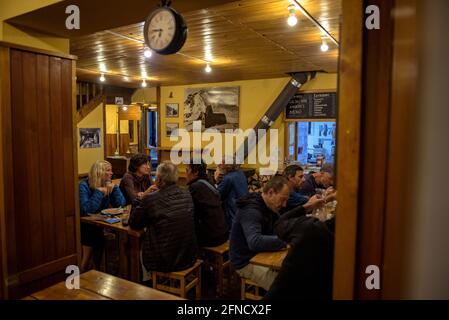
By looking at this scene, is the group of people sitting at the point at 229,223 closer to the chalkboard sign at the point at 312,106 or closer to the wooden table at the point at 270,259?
the wooden table at the point at 270,259

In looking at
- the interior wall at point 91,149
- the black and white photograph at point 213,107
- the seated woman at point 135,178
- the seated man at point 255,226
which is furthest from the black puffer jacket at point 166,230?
the interior wall at point 91,149

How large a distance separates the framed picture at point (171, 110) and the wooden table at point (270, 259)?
6.00 metres

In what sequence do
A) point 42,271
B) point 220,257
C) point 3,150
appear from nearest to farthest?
point 3,150 < point 42,271 < point 220,257

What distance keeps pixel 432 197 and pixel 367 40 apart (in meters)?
0.61

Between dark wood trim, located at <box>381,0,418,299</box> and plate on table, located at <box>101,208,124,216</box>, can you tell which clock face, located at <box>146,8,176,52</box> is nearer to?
dark wood trim, located at <box>381,0,418,299</box>

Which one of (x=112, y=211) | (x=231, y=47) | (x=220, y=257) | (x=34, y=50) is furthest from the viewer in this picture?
(x=231, y=47)

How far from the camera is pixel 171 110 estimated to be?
26.4 ft

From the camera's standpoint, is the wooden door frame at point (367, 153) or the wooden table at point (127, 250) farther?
the wooden table at point (127, 250)

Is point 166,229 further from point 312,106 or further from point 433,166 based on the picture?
point 312,106

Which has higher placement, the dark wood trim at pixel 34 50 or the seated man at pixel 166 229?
the dark wood trim at pixel 34 50

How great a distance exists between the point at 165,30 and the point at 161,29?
0.04 meters

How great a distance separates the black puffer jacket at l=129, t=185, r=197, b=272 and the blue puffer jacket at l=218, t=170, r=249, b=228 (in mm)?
1036

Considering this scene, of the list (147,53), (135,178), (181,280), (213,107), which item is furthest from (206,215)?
(213,107)

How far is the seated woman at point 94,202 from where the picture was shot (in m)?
3.46
